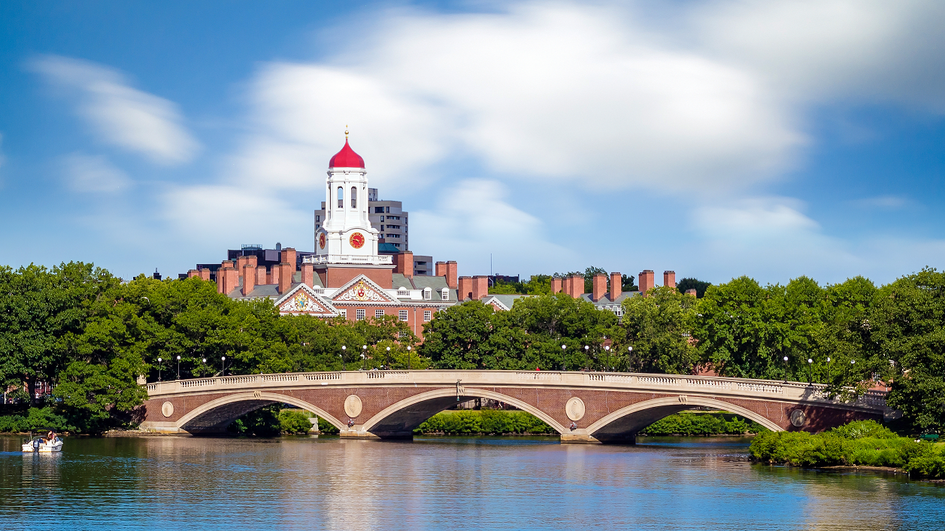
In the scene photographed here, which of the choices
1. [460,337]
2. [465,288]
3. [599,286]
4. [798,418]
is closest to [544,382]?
[798,418]

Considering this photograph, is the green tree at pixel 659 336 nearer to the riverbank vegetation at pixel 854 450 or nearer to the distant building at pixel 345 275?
the distant building at pixel 345 275

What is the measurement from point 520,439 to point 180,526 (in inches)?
1875

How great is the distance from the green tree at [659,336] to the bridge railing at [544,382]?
27.7 meters

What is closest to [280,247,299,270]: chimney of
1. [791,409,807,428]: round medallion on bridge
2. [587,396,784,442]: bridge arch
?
[587,396,784,442]: bridge arch

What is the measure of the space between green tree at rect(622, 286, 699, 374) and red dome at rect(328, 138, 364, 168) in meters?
33.6

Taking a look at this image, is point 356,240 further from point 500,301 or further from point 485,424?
point 485,424

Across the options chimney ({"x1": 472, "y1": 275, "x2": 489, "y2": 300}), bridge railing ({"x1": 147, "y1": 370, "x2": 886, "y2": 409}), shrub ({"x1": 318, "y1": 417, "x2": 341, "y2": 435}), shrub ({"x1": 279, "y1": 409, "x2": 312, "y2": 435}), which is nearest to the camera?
bridge railing ({"x1": 147, "y1": 370, "x2": 886, "y2": 409})

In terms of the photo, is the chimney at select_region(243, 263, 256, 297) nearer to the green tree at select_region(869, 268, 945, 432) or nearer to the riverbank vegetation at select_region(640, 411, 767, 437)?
the riverbank vegetation at select_region(640, 411, 767, 437)

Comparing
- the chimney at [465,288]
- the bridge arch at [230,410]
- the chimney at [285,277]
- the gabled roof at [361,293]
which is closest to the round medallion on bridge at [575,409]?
the bridge arch at [230,410]

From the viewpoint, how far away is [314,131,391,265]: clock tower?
430 ft

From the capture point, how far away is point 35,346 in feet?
265

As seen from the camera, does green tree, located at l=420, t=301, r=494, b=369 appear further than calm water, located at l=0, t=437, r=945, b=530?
Yes

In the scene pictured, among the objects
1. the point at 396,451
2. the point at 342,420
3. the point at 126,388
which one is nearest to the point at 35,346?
the point at 126,388

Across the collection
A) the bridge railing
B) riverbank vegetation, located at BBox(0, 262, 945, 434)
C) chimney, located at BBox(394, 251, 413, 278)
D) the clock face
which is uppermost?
the clock face
